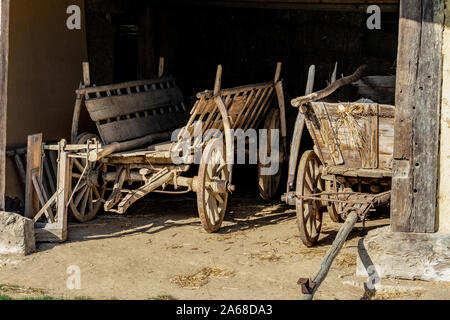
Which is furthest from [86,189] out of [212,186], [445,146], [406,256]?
[445,146]

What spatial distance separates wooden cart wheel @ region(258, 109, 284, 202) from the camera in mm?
8648

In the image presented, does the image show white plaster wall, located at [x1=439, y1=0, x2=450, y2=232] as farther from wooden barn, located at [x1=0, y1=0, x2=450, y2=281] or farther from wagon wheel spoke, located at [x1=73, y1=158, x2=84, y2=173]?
wagon wheel spoke, located at [x1=73, y1=158, x2=84, y2=173]

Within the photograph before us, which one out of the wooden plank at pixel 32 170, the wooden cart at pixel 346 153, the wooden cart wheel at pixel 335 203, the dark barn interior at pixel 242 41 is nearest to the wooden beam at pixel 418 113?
the wooden cart at pixel 346 153

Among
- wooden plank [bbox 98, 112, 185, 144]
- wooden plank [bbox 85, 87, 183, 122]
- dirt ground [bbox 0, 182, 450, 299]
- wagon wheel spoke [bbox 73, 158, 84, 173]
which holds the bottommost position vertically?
dirt ground [bbox 0, 182, 450, 299]

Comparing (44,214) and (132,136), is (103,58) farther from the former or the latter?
(44,214)

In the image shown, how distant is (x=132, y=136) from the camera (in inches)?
306

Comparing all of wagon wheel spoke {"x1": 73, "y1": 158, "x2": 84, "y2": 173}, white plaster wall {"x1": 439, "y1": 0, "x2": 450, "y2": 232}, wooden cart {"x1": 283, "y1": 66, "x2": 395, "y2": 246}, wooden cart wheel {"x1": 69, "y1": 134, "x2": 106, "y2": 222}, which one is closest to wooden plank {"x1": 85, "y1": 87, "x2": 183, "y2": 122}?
wooden cart wheel {"x1": 69, "y1": 134, "x2": 106, "y2": 222}

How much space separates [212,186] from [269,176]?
195 centimetres

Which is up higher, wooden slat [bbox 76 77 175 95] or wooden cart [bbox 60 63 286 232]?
Answer: wooden slat [bbox 76 77 175 95]

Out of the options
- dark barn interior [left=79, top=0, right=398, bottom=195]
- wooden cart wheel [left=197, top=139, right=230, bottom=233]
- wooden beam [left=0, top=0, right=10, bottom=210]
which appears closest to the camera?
wooden beam [left=0, top=0, right=10, bottom=210]

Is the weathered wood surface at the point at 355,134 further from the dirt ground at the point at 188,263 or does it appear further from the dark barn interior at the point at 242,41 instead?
the dark barn interior at the point at 242,41

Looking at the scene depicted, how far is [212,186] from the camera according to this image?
7008mm

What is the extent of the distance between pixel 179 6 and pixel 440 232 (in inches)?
255

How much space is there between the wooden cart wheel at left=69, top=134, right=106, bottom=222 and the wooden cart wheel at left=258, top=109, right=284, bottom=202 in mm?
2122
